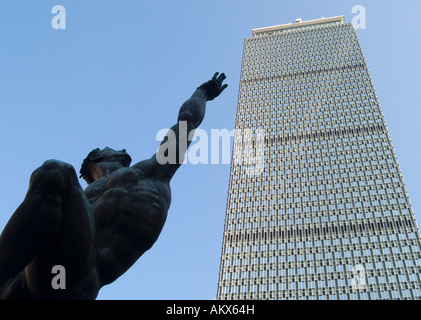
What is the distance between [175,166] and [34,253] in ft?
5.12

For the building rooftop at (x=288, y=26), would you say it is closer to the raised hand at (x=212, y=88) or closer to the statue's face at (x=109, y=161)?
the raised hand at (x=212, y=88)

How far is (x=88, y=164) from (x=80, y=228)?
1.79m

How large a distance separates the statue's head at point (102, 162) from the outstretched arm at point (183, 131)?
547mm

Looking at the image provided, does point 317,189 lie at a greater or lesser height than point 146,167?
greater

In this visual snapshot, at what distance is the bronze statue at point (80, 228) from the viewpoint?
Result: 2.86 metres

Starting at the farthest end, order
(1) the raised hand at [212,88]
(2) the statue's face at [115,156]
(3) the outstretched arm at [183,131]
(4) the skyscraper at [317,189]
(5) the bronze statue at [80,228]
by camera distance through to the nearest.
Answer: (4) the skyscraper at [317,189] < (1) the raised hand at [212,88] < (2) the statue's face at [115,156] < (3) the outstretched arm at [183,131] < (5) the bronze statue at [80,228]

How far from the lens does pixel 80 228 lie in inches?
122

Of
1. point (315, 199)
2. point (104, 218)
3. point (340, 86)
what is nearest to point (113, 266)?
Answer: point (104, 218)

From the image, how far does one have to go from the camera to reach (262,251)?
62.1m

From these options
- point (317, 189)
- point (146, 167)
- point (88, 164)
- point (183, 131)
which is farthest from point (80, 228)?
point (317, 189)

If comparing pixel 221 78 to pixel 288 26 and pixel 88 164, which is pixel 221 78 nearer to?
pixel 88 164

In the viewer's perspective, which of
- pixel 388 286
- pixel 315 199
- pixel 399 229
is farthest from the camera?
pixel 315 199

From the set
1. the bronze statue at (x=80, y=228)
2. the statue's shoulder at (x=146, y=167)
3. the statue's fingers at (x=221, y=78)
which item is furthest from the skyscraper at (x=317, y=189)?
the bronze statue at (x=80, y=228)

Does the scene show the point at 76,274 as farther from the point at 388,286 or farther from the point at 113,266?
the point at 388,286
